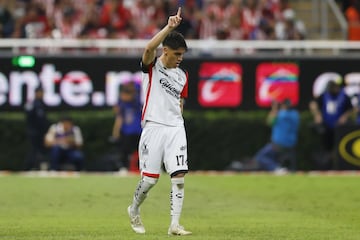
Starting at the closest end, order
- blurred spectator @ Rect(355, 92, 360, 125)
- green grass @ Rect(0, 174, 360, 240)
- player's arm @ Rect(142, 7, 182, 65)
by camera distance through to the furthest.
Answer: player's arm @ Rect(142, 7, 182, 65), green grass @ Rect(0, 174, 360, 240), blurred spectator @ Rect(355, 92, 360, 125)

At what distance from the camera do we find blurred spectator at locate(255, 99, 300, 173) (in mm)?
26641

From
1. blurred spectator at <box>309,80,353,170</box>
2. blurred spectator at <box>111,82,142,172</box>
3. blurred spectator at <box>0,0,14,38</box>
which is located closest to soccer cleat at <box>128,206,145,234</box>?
blurred spectator at <box>111,82,142,172</box>

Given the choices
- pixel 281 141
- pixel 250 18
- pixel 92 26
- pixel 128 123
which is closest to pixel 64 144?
pixel 128 123

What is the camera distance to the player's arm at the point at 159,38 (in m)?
11.8

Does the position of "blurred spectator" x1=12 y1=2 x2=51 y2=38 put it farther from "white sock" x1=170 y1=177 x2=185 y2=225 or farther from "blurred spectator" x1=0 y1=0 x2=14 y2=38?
"white sock" x1=170 y1=177 x2=185 y2=225

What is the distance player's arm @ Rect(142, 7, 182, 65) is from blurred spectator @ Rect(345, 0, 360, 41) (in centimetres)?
1941

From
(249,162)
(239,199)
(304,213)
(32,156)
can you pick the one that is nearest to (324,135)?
(249,162)

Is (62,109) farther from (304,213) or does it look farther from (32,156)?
(304,213)

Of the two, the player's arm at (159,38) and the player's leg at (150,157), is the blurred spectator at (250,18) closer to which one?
the player's leg at (150,157)

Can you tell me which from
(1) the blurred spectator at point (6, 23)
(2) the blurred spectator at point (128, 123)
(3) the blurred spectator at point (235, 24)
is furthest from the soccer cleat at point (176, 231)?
(1) the blurred spectator at point (6, 23)

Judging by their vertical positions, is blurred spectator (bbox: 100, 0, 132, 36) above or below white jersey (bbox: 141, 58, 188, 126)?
below

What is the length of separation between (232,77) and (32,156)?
577 centimetres

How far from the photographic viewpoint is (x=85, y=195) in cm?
1978

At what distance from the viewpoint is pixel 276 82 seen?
28922mm
